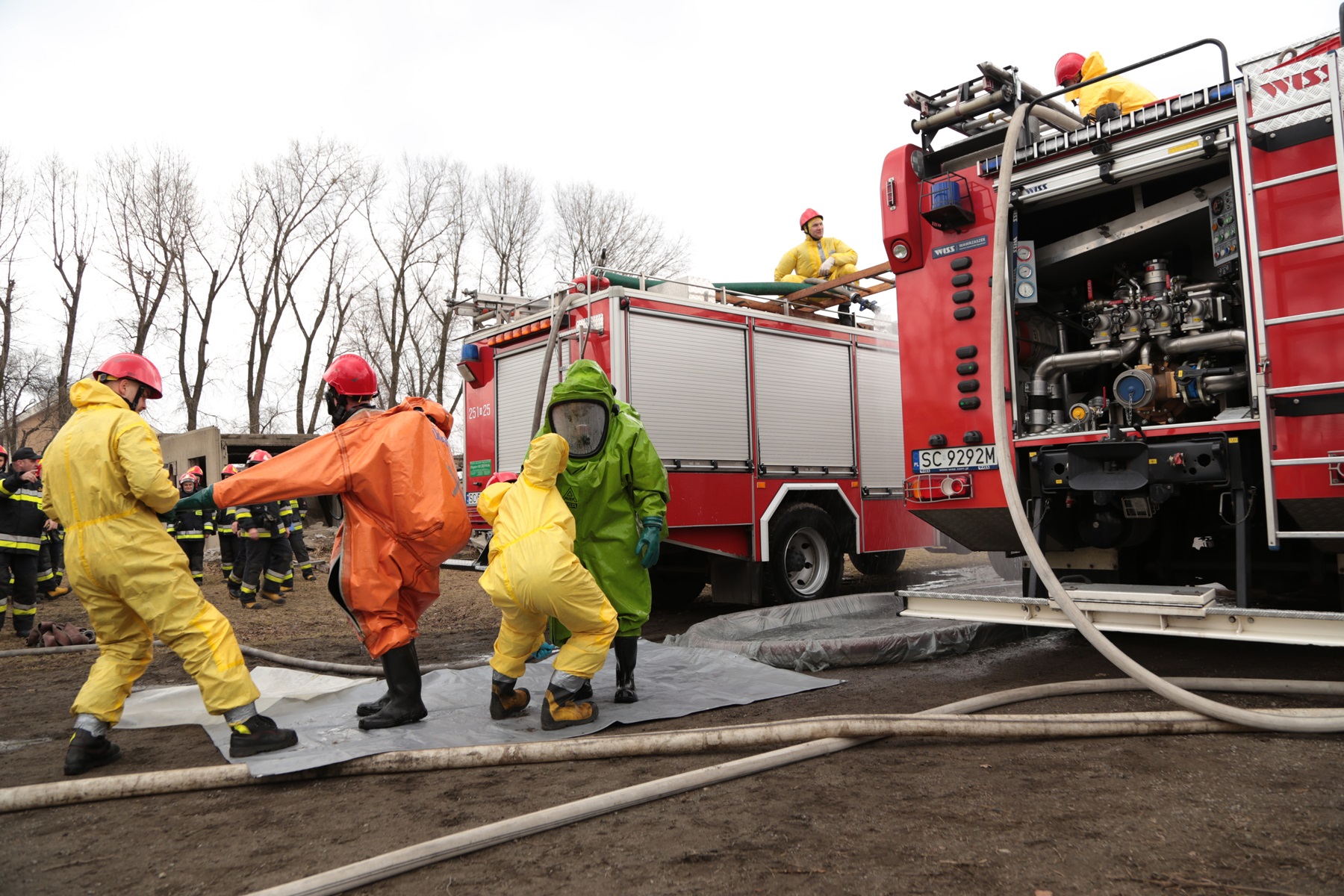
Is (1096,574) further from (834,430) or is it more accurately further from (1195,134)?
(834,430)

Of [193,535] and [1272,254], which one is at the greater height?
[1272,254]

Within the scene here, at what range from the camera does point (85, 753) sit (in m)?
3.55

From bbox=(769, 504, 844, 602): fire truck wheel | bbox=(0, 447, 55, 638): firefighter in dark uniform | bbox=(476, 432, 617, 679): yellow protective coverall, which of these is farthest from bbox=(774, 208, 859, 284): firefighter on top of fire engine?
bbox=(0, 447, 55, 638): firefighter in dark uniform

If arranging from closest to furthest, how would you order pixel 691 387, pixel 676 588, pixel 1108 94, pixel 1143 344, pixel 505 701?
pixel 505 701, pixel 1143 344, pixel 1108 94, pixel 691 387, pixel 676 588

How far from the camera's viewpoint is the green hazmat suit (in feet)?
14.5

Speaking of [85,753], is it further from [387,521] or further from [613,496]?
[613,496]

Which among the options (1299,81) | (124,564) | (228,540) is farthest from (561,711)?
(228,540)

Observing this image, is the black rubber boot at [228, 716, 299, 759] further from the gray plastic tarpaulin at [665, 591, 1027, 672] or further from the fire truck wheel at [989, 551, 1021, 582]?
the fire truck wheel at [989, 551, 1021, 582]

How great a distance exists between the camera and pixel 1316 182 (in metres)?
3.90

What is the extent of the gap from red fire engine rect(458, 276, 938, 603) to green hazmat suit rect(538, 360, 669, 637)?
2.47 m

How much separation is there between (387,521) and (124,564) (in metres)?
0.99

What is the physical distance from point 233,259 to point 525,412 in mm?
21975

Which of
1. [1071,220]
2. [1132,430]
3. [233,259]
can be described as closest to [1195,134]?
[1071,220]

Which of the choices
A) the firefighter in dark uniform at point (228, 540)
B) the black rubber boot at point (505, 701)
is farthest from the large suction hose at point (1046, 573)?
the firefighter in dark uniform at point (228, 540)
